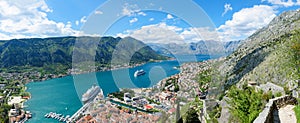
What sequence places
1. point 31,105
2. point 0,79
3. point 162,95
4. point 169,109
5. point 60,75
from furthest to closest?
point 60,75, point 0,79, point 31,105, point 162,95, point 169,109

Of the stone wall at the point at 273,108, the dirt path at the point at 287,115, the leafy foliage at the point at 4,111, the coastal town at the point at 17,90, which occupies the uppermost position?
the coastal town at the point at 17,90

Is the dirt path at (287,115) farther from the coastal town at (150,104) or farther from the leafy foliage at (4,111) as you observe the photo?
the leafy foliage at (4,111)

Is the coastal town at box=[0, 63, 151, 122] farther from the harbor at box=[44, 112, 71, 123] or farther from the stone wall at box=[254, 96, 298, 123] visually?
the stone wall at box=[254, 96, 298, 123]

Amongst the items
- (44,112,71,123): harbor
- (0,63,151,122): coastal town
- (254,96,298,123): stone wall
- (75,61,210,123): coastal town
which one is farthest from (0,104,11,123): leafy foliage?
(254,96,298,123): stone wall

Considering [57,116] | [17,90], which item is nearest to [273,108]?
[57,116]

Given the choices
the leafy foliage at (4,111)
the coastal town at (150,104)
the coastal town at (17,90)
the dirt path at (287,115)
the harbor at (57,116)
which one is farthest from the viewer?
the coastal town at (17,90)

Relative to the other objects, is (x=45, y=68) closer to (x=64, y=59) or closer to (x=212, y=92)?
(x=64, y=59)

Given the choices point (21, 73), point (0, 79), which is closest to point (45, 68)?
→ point (21, 73)

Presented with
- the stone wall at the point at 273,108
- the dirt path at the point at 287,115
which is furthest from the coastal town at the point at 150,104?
the dirt path at the point at 287,115
